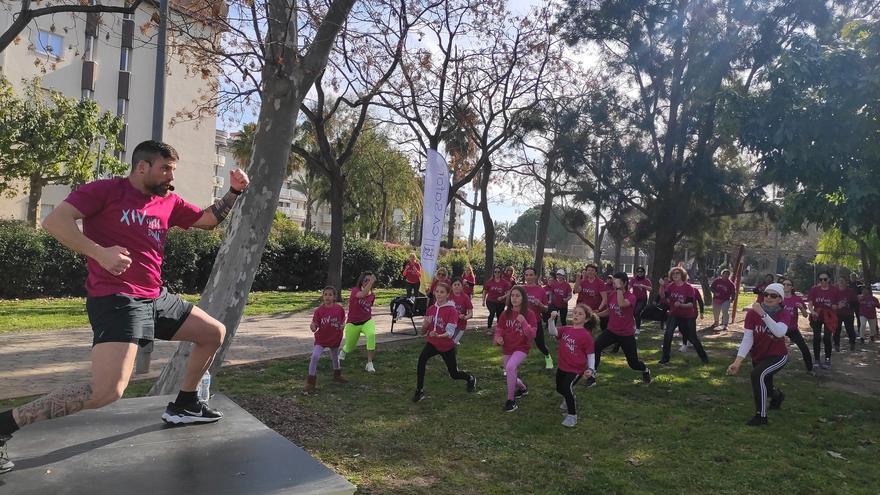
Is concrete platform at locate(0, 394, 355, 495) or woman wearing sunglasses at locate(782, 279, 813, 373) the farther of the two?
woman wearing sunglasses at locate(782, 279, 813, 373)

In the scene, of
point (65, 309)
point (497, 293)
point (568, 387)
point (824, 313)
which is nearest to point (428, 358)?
point (568, 387)

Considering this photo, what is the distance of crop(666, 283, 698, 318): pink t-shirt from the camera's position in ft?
34.2

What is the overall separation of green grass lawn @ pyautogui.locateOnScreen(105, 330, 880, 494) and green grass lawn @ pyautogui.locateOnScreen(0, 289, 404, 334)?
5.67 meters

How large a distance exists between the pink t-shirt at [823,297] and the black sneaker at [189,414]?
36.1 feet

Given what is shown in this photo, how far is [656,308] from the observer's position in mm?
14773

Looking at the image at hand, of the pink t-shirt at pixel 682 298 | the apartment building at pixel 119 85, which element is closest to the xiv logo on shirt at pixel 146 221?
the pink t-shirt at pixel 682 298

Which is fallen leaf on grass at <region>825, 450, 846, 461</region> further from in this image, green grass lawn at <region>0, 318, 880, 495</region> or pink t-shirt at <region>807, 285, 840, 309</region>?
pink t-shirt at <region>807, 285, 840, 309</region>

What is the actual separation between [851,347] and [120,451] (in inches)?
588

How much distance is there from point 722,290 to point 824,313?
178 inches

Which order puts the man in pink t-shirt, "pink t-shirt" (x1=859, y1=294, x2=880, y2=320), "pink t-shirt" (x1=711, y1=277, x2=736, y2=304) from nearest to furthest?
1. the man in pink t-shirt
2. "pink t-shirt" (x1=859, y1=294, x2=880, y2=320)
3. "pink t-shirt" (x1=711, y1=277, x2=736, y2=304)

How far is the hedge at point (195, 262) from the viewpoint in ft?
51.5

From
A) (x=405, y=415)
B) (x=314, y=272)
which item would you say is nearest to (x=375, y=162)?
(x=314, y=272)

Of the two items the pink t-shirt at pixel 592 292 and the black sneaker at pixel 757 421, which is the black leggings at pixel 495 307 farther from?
the black sneaker at pixel 757 421

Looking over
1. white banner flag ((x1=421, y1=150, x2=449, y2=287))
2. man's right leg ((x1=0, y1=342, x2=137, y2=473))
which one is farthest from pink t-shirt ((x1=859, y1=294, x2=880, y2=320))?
man's right leg ((x1=0, y1=342, x2=137, y2=473))
